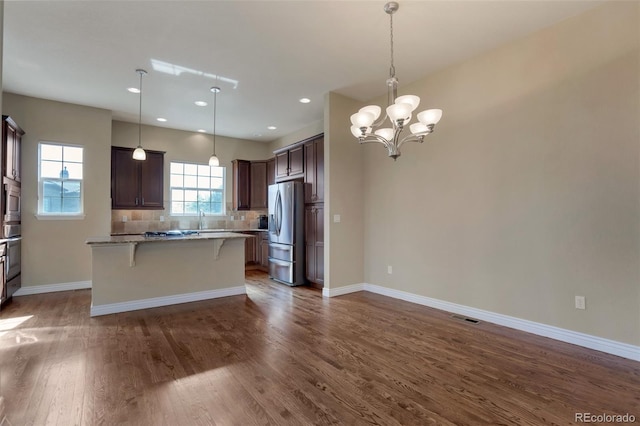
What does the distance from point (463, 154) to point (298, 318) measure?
282 cm

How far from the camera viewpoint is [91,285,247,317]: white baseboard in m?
3.88

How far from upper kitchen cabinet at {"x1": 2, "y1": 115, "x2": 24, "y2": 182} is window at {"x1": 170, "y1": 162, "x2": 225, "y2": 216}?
2.50 meters

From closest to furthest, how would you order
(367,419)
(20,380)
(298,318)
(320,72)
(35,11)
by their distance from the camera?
(367,419)
(20,380)
(35,11)
(298,318)
(320,72)

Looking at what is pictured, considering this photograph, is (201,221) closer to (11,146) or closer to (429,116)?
(11,146)

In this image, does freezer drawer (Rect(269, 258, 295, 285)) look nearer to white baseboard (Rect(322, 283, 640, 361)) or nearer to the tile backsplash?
white baseboard (Rect(322, 283, 640, 361))

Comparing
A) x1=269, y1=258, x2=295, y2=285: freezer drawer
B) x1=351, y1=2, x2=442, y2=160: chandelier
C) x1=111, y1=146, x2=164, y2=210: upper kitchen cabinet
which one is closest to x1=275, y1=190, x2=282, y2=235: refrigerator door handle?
x1=269, y1=258, x2=295, y2=285: freezer drawer

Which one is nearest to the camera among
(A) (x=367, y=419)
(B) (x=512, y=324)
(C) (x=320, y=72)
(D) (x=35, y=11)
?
(A) (x=367, y=419)

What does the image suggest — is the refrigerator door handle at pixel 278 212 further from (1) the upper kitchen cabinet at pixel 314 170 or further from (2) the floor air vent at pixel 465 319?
(2) the floor air vent at pixel 465 319

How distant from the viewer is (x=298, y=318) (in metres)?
3.78

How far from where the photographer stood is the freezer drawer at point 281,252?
18.2 ft

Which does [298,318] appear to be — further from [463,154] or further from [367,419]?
[463,154]

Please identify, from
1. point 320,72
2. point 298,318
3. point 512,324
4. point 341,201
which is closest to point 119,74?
point 320,72

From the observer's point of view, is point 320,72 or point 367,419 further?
point 320,72

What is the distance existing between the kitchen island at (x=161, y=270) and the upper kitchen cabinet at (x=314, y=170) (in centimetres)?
140
